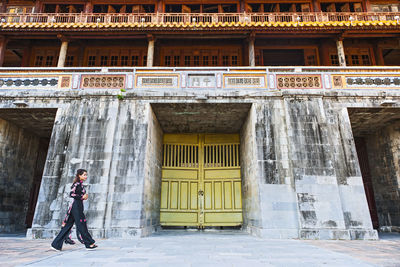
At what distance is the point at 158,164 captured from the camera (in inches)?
445

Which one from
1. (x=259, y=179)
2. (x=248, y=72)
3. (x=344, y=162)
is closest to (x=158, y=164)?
(x=259, y=179)

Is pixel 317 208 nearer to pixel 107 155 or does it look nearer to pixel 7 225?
pixel 107 155

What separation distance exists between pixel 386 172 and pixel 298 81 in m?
5.78

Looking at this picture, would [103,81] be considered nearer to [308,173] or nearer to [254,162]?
[254,162]

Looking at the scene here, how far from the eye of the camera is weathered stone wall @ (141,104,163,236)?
890 cm

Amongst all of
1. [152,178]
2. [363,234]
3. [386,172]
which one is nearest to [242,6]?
[152,178]

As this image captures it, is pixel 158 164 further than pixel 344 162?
Yes

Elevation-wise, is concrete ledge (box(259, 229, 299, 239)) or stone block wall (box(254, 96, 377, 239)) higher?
stone block wall (box(254, 96, 377, 239))

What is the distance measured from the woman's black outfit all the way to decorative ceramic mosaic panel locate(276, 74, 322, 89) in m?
7.66

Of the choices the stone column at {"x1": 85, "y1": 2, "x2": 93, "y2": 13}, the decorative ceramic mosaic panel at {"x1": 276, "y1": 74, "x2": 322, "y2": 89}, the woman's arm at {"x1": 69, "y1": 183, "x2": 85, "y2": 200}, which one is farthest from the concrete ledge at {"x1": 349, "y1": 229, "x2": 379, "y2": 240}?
the stone column at {"x1": 85, "y1": 2, "x2": 93, "y2": 13}

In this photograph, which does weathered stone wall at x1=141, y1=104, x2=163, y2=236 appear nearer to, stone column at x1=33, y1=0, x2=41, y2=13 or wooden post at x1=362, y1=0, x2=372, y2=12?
stone column at x1=33, y1=0, x2=41, y2=13

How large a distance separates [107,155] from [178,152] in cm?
416

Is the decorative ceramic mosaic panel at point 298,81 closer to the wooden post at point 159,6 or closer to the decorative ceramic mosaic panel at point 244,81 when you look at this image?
the decorative ceramic mosaic panel at point 244,81

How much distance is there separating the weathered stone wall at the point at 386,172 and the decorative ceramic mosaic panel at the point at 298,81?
4.15 metres
